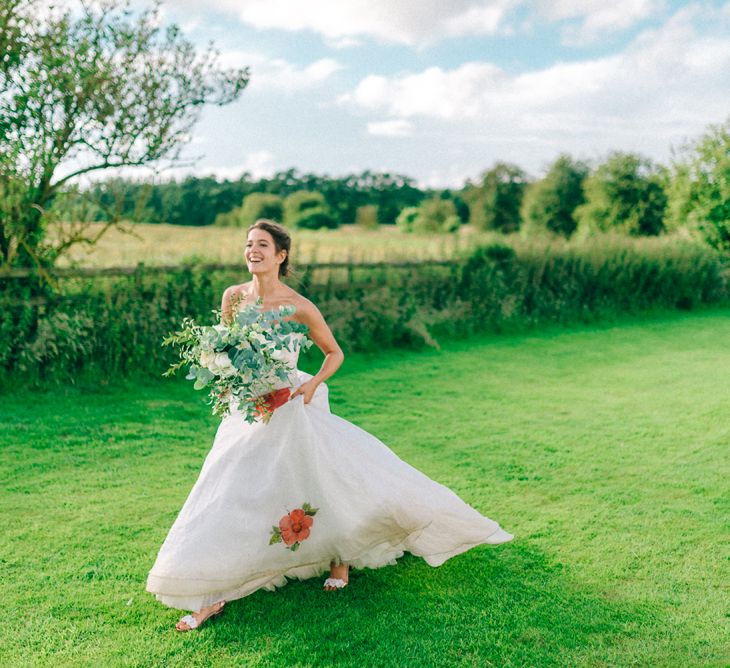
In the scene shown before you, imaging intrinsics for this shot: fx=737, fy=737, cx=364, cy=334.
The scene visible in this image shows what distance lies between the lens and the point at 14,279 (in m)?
9.20

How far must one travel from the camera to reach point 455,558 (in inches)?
179

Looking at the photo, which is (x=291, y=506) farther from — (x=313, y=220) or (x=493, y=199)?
(x=493, y=199)

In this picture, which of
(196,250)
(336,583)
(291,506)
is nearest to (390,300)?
(196,250)

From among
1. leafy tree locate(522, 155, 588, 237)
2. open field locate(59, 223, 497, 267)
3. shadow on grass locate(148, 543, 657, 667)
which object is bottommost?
shadow on grass locate(148, 543, 657, 667)

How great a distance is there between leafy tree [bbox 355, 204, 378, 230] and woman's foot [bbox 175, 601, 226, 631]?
2911 centimetres

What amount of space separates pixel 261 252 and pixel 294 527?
1.49m

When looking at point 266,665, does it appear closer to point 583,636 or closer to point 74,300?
point 583,636

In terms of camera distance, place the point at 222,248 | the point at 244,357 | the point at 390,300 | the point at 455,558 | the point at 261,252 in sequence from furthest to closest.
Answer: the point at 390,300 → the point at 222,248 → the point at 455,558 → the point at 261,252 → the point at 244,357

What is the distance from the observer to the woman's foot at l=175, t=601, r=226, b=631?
3670 mm

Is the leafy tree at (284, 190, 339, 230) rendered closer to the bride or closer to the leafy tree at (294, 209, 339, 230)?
the leafy tree at (294, 209, 339, 230)

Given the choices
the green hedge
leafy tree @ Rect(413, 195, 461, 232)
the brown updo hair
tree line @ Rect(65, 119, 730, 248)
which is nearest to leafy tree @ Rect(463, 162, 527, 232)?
tree line @ Rect(65, 119, 730, 248)

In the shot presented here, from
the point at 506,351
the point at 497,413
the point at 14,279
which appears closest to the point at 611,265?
the point at 506,351

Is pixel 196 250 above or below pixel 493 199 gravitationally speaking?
below

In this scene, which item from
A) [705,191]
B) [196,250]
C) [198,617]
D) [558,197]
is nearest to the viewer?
[198,617]
